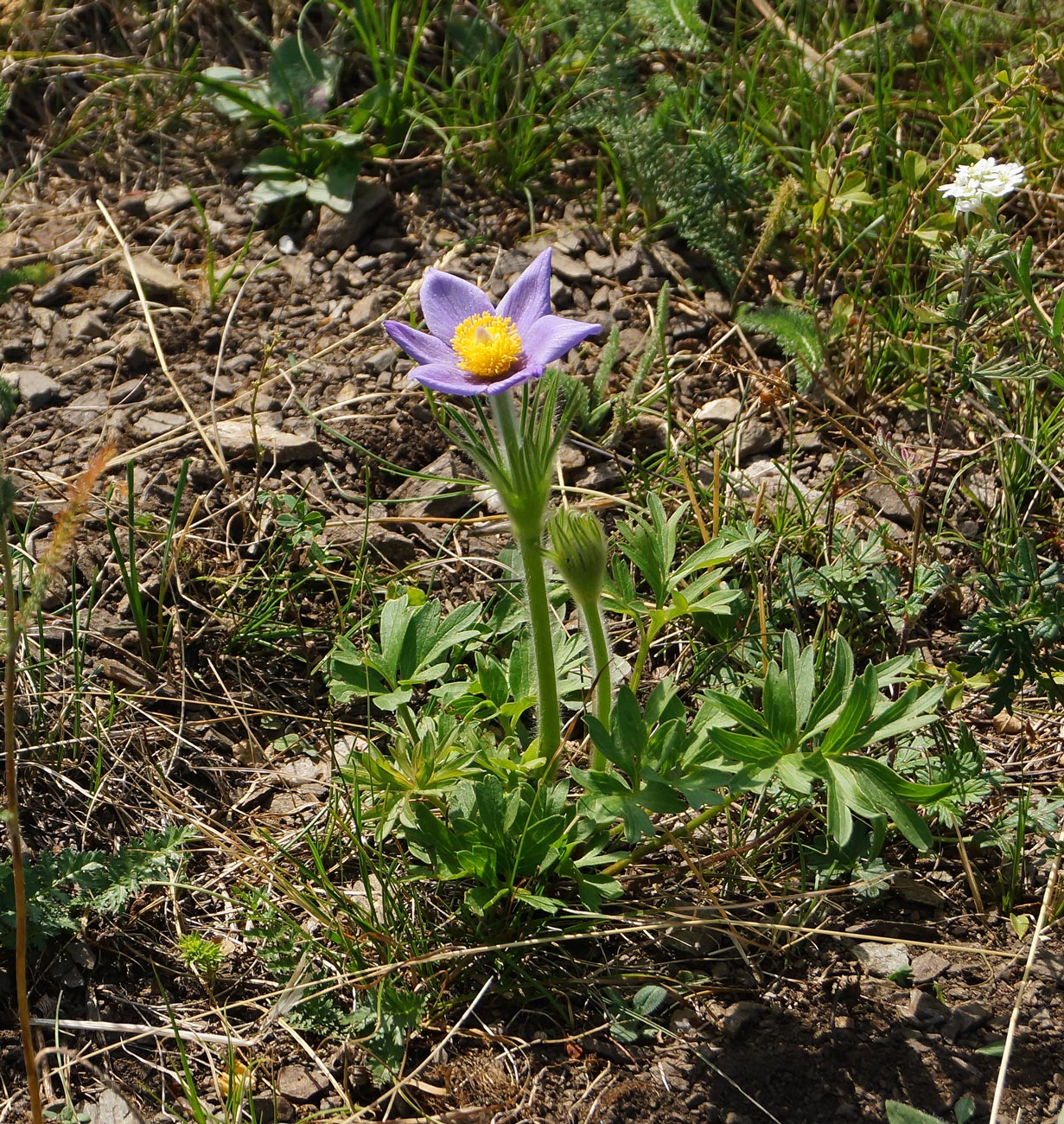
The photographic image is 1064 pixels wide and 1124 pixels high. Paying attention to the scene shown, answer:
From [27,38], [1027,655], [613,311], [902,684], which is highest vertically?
[27,38]

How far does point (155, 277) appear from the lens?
3.30 metres

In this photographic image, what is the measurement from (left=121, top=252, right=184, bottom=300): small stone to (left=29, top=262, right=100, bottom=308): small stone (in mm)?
95

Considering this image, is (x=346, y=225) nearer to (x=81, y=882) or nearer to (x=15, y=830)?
(x=81, y=882)

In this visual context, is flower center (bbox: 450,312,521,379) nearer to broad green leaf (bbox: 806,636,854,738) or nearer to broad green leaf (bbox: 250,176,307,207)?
broad green leaf (bbox: 806,636,854,738)

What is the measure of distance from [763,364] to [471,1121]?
2.04 metres

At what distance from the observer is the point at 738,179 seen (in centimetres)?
323

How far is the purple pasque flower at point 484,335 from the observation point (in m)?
1.87

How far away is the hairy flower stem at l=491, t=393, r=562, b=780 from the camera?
189 cm

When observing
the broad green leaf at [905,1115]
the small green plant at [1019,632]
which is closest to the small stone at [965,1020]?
the broad green leaf at [905,1115]

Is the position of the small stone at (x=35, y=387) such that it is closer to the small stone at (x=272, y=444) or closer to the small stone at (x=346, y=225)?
the small stone at (x=272, y=444)

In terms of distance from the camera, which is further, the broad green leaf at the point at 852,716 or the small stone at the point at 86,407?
the small stone at the point at 86,407

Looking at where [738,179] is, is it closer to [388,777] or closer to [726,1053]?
[388,777]

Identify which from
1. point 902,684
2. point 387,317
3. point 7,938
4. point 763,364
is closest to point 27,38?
point 387,317

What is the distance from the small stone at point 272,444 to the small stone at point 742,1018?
1670 millimetres
